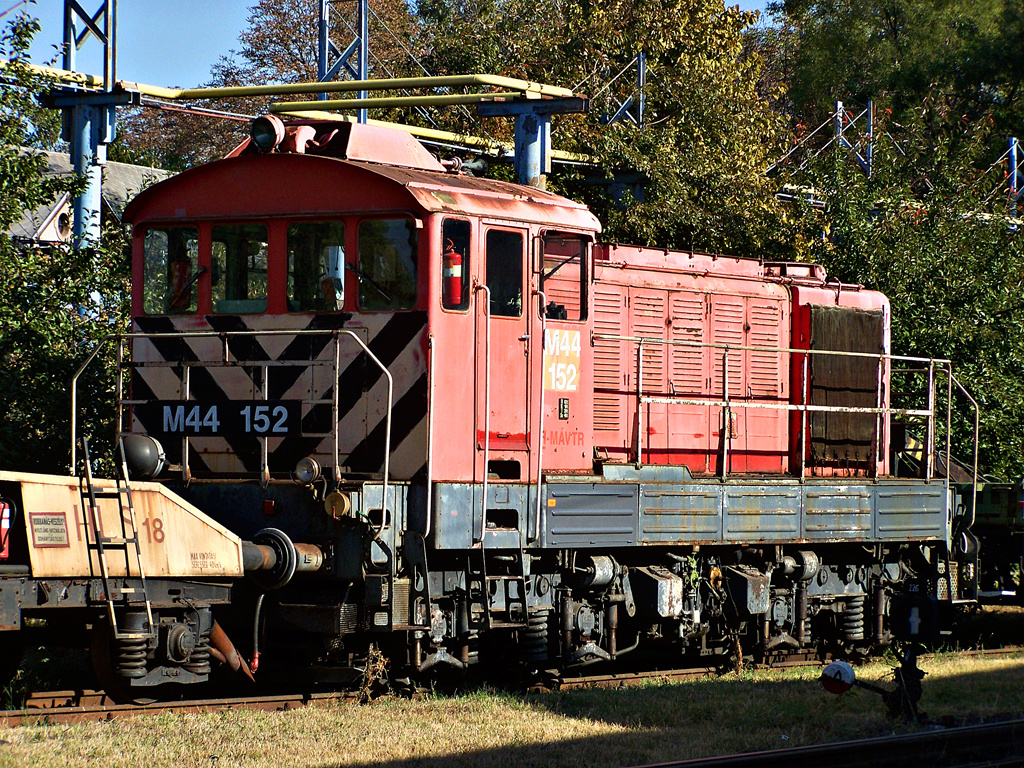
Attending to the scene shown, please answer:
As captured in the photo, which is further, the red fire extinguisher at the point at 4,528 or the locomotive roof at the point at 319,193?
the locomotive roof at the point at 319,193

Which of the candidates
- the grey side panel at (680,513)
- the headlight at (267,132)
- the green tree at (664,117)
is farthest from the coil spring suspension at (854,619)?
the headlight at (267,132)

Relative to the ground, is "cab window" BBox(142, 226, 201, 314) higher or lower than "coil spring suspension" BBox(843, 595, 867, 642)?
higher

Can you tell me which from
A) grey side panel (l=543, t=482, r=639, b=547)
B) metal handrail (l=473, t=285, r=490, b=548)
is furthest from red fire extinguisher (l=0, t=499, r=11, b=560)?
grey side panel (l=543, t=482, r=639, b=547)

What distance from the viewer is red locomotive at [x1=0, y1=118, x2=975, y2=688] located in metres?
8.26

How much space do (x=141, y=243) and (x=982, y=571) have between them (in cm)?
1019

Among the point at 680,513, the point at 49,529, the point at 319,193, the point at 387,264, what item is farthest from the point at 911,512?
the point at 49,529

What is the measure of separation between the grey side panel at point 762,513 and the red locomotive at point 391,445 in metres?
0.02

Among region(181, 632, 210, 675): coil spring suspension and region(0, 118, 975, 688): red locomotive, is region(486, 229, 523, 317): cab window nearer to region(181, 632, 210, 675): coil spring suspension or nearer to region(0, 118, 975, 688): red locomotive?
region(0, 118, 975, 688): red locomotive

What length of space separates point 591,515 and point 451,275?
223cm

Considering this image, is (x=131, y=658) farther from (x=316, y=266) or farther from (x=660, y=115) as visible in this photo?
(x=660, y=115)

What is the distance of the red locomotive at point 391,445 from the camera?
27.1 feet

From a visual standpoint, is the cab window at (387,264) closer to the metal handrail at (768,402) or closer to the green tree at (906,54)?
the metal handrail at (768,402)

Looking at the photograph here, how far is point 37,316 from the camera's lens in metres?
11.5

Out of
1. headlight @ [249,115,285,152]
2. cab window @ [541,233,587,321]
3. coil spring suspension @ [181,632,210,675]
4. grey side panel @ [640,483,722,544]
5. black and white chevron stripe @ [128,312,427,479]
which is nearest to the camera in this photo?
coil spring suspension @ [181,632,210,675]
